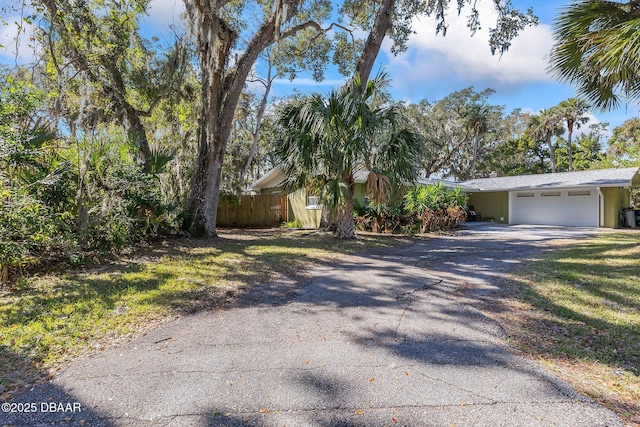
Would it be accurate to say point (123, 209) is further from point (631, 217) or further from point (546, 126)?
point (546, 126)

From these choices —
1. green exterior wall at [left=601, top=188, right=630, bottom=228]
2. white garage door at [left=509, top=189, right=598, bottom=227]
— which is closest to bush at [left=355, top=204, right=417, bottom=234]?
white garage door at [left=509, top=189, right=598, bottom=227]

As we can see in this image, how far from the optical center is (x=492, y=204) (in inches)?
871

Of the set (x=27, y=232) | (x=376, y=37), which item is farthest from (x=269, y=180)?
(x=27, y=232)

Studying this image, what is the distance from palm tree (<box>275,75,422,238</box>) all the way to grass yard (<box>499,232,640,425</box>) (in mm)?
4515

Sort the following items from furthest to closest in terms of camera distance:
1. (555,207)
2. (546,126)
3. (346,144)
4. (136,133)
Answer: (546,126) < (555,207) < (136,133) < (346,144)

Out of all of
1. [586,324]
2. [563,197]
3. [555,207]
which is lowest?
[586,324]

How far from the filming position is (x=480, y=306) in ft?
15.4

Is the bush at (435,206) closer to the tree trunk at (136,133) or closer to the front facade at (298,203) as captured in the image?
the front facade at (298,203)

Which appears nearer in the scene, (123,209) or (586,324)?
(586,324)

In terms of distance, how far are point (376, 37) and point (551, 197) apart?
14.4m

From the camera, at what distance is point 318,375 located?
285 cm

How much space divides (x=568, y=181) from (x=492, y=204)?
4599 millimetres

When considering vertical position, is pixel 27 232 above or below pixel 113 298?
above

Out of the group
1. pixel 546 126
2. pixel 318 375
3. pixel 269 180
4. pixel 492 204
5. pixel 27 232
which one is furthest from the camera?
pixel 546 126
